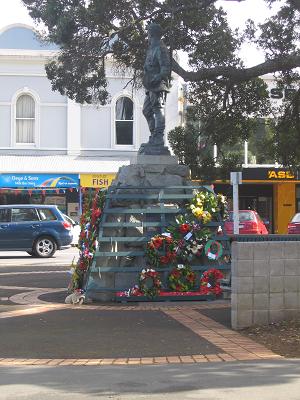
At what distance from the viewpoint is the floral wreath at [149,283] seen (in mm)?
9641

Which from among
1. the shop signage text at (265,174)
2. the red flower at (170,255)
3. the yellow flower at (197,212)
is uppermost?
the shop signage text at (265,174)

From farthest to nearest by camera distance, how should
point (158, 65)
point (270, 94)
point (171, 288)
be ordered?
point (270, 94) < point (158, 65) < point (171, 288)

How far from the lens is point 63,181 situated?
2795 centimetres

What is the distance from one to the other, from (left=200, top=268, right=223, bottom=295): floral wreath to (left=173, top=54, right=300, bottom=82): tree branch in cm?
492

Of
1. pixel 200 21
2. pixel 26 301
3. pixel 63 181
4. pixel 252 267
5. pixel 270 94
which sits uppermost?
pixel 200 21

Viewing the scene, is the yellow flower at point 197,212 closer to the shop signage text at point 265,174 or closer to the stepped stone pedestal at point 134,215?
the stepped stone pedestal at point 134,215

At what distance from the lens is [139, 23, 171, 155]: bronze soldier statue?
1093 cm

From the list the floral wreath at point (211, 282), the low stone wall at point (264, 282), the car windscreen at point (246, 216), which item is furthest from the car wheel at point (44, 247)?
the low stone wall at point (264, 282)

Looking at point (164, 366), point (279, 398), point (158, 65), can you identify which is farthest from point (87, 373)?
point (158, 65)

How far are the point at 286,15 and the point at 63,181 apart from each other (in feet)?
52.5

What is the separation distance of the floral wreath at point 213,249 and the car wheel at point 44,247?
10991 mm

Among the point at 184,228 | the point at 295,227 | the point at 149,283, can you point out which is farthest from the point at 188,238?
the point at 295,227

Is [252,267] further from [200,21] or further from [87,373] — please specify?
[200,21]

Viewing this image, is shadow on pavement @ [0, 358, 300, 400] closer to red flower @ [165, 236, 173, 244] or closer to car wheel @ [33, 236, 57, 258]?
red flower @ [165, 236, 173, 244]
